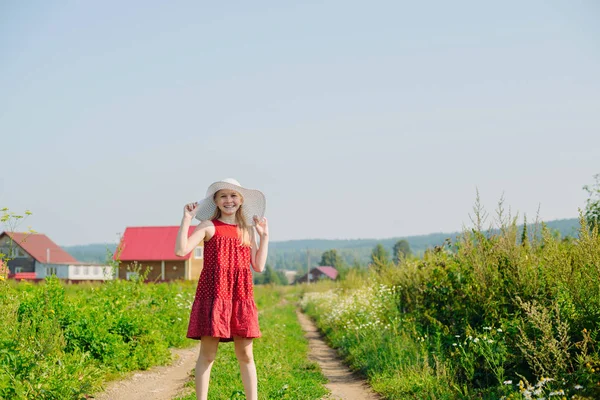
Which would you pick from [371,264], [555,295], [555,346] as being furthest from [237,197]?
[371,264]

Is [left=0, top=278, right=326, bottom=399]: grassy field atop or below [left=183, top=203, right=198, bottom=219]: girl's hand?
below

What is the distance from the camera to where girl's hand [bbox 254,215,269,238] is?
6703 mm

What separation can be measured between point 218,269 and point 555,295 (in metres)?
4.17

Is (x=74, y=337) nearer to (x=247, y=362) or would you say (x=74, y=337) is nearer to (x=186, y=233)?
(x=247, y=362)

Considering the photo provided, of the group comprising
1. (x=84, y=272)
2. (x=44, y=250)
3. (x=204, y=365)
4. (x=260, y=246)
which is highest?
(x=44, y=250)

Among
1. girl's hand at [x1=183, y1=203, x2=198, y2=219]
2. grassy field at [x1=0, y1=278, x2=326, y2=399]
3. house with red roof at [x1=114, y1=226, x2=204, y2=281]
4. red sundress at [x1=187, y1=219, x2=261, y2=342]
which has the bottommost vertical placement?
grassy field at [x1=0, y1=278, x2=326, y2=399]

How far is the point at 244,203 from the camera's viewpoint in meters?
6.78

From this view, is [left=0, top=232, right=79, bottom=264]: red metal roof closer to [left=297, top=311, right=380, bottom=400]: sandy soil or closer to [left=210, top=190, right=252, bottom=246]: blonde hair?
[left=297, top=311, right=380, bottom=400]: sandy soil

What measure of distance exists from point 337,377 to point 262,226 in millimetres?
4911

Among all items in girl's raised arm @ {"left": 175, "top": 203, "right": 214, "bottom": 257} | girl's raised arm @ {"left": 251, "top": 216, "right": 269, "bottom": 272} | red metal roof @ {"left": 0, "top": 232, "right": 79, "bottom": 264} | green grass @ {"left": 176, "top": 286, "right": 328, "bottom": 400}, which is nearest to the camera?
girl's raised arm @ {"left": 175, "top": 203, "right": 214, "bottom": 257}

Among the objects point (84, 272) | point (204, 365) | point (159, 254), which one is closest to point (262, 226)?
point (204, 365)

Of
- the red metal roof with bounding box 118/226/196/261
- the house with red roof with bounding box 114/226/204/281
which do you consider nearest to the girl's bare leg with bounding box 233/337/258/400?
the house with red roof with bounding box 114/226/204/281

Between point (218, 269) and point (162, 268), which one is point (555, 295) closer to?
point (218, 269)

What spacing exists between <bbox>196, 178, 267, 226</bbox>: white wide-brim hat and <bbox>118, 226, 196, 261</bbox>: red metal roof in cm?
4385
